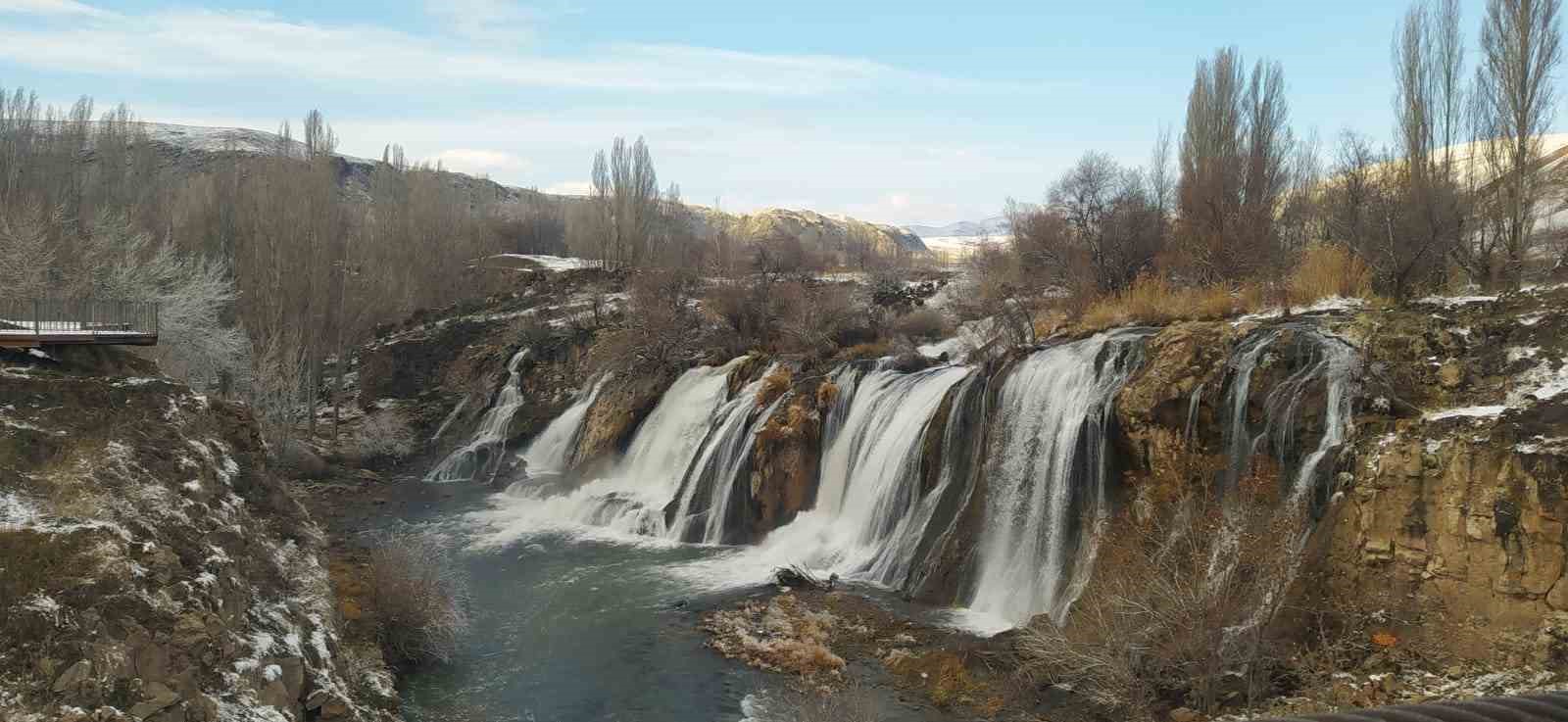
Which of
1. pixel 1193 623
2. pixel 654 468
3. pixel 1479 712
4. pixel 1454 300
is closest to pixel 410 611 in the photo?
pixel 1193 623

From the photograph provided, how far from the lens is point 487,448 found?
32.2m

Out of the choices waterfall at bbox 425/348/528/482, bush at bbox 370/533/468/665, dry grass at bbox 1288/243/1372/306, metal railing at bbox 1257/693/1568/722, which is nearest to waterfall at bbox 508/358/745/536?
waterfall at bbox 425/348/528/482

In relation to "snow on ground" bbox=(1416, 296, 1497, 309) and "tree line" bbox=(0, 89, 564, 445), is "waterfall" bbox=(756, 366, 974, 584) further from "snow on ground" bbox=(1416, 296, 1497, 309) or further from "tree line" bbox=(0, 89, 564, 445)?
"tree line" bbox=(0, 89, 564, 445)

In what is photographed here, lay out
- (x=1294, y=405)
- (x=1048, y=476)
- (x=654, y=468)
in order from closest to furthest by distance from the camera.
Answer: (x=1294, y=405), (x=1048, y=476), (x=654, y=468)

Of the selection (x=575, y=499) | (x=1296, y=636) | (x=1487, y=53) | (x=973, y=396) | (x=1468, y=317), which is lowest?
(x=575, y=499)

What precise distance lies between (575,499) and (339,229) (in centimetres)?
2502

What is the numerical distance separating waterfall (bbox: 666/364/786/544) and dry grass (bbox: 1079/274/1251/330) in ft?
26.3

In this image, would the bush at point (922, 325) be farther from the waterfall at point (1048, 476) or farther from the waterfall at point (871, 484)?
the waterfall at point (1048, 476)

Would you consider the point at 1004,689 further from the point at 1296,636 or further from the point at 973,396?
the point at 973,396

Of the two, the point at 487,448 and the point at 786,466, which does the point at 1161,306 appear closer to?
the point at 786,466

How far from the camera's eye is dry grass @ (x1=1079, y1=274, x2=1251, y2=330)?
1891 cm

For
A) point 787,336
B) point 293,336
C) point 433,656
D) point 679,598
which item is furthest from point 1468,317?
point 293,336

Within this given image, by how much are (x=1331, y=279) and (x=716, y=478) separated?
13903mm

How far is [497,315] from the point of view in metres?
48.4
